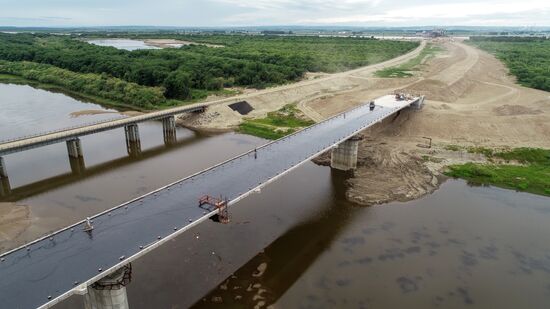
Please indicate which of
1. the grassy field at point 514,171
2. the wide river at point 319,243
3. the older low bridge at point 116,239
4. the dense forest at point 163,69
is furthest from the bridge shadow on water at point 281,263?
the dense forest at point 163,69

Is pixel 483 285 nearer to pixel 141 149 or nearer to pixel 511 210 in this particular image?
pixel 511 210

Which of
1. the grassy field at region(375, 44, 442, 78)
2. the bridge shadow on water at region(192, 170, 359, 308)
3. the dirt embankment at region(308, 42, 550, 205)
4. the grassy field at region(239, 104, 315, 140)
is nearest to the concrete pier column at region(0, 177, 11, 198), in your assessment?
the bridge shadow on water at region(192, 170, 359, 308)

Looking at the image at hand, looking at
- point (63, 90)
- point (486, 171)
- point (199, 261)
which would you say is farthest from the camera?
point (63, 90)

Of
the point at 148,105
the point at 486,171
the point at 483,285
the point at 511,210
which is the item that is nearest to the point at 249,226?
the point at 483,285

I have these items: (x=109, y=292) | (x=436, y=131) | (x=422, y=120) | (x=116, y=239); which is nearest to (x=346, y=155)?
(x=436, y=131)

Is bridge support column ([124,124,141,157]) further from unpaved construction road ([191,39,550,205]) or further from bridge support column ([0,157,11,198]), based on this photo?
bridge support column ([0,157,11,198])
